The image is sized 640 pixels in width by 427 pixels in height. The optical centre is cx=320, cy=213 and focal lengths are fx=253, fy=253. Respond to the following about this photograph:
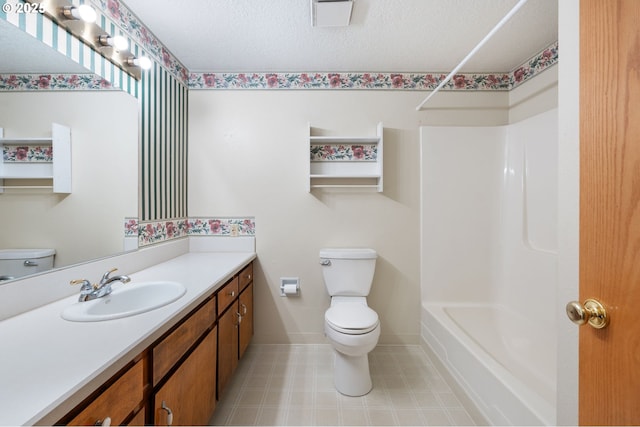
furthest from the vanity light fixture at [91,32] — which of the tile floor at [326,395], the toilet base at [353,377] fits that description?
the toilet base at [353,377]

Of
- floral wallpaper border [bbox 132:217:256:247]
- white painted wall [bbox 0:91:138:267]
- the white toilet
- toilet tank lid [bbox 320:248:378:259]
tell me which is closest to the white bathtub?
the white toilet

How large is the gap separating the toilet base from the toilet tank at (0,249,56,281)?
158 centimetres

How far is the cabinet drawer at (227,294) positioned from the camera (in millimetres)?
1409

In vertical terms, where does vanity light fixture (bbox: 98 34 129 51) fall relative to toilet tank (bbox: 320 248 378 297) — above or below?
above

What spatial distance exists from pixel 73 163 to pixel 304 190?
54.4 inches

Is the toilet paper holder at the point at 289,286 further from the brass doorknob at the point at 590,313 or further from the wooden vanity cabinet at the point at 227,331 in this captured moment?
the brass doorknob at the point at 590,313

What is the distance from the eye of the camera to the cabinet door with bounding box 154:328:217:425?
2.94 feet

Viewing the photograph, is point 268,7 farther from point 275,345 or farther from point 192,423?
point 275,345

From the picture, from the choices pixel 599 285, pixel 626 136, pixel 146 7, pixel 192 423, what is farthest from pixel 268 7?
pixel 192 423

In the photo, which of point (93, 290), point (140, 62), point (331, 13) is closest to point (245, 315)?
point (93, 290)

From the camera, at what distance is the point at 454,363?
62.8 inches

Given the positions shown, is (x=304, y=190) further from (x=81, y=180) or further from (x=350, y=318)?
(x=81, y=180)

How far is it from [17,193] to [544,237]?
2.86m

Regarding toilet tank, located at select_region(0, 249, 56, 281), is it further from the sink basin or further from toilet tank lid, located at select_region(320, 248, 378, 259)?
toilet tank lid, located at select_region(320, 248, 378, 259)
